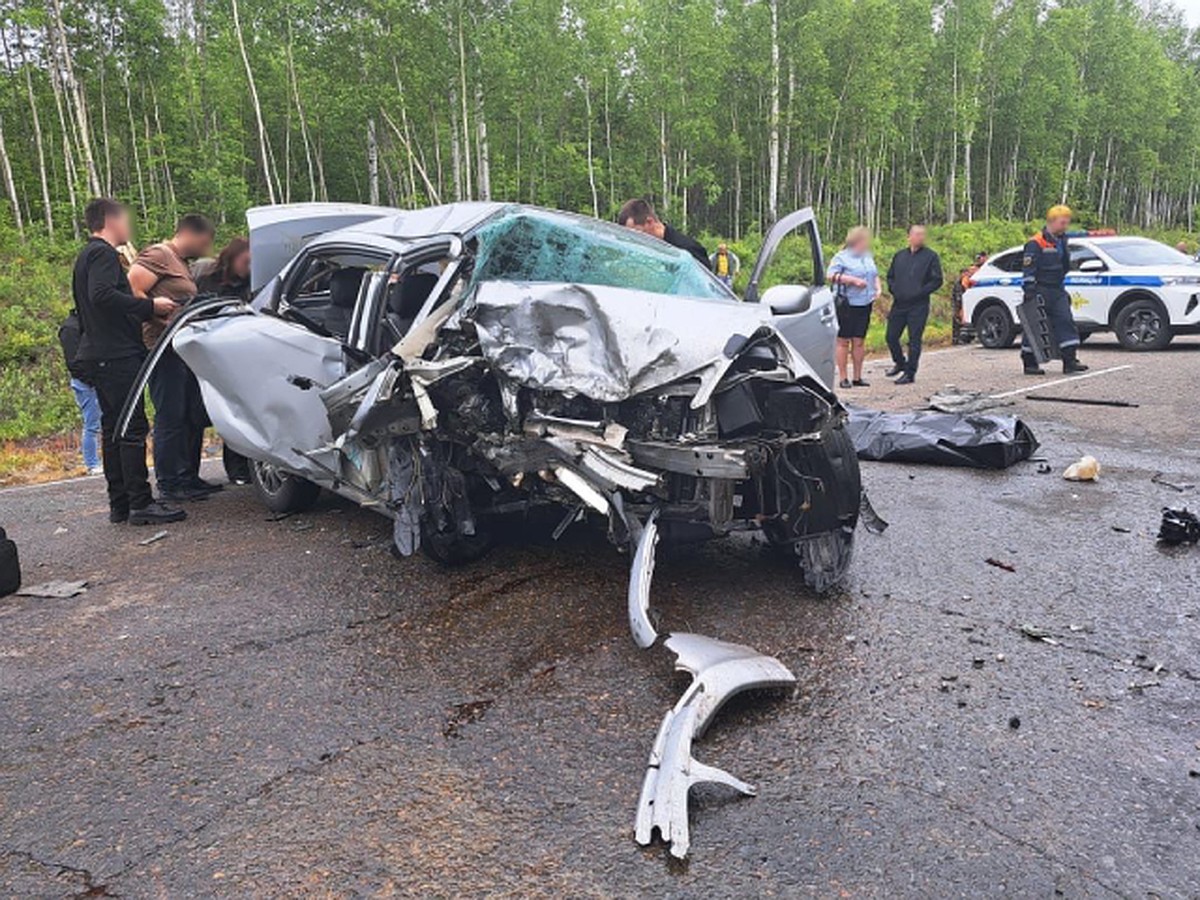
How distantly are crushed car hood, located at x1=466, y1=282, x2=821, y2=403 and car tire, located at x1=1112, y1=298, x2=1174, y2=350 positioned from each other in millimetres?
11346

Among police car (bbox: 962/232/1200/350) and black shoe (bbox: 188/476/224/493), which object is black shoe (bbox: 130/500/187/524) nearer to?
black shoe (bbox: 188/476/224/493)

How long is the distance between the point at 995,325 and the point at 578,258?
12.1 meters

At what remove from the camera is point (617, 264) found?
4.51 m

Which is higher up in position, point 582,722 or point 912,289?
point 912,289

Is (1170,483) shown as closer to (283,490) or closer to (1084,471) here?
(1084,471)

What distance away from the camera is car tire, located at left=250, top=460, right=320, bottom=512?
17.9ft

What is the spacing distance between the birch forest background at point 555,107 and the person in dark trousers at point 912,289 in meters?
11.4

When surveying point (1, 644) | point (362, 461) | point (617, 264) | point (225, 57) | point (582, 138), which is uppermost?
point (225, 57)

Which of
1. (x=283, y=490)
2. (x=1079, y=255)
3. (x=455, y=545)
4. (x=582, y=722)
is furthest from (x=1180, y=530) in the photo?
(x=1079, y=255)

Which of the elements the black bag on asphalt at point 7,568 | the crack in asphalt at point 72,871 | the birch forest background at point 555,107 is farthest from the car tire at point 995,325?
the crack in asphalt at point 72,871

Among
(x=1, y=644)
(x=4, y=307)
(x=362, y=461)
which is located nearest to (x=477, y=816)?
(x=362, y=461)

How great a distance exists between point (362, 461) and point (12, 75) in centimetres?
3437

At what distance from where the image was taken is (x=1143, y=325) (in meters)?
12.6

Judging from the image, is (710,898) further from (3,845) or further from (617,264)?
(617,264)
